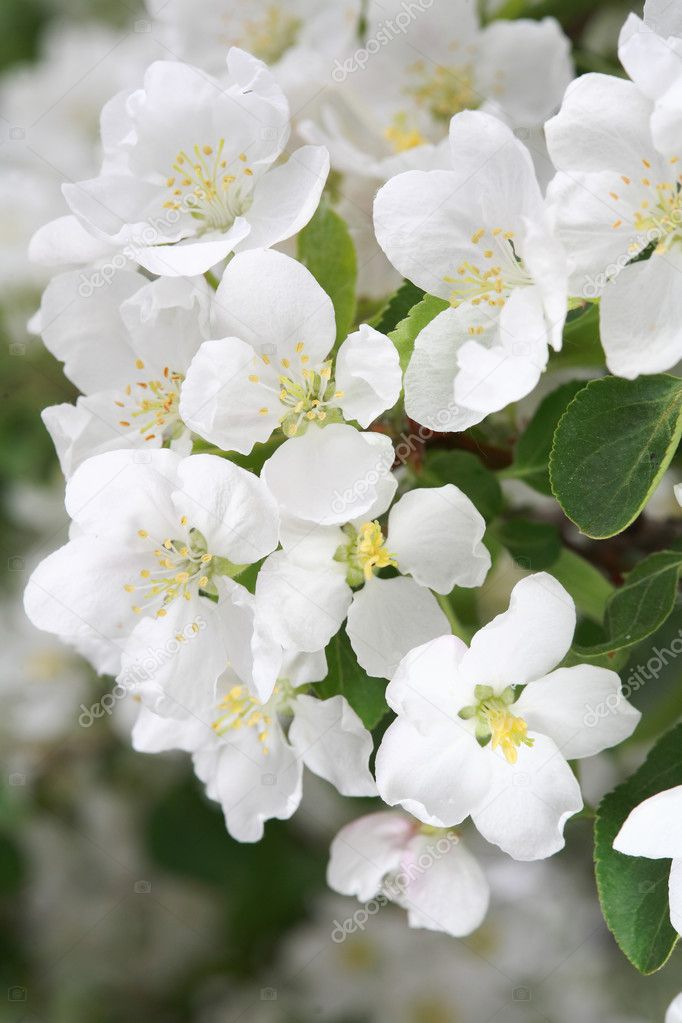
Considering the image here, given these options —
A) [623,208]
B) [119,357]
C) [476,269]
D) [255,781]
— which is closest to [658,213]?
[623,208]

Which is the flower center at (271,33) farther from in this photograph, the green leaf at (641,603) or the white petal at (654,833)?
the white petal at (654,833)

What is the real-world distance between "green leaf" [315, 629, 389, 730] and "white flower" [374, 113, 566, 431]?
214 millimetres

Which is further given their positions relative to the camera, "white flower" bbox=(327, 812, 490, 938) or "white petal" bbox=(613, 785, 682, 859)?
"white flower" bbox=(327, 812, 490, 938)

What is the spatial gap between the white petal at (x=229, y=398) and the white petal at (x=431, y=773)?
242mm

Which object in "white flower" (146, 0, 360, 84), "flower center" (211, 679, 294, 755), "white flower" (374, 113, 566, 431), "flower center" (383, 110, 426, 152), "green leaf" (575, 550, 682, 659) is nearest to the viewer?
"white flower" (374, 113, 566, 431)

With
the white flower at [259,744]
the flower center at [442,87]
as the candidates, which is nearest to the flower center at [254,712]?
the white flower at [259,744]

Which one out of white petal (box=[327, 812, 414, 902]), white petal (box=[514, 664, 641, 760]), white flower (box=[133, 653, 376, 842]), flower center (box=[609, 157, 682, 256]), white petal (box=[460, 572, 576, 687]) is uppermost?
flower center (box=[609, 157, 682, 256])

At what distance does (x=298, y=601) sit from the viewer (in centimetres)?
80

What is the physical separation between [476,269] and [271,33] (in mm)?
715

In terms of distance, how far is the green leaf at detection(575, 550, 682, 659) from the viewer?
84cm

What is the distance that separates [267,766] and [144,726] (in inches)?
4.6

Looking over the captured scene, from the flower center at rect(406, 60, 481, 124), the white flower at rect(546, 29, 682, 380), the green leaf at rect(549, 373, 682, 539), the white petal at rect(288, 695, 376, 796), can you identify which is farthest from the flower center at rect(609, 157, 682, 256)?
the flower center at rect(406, 60, 481, 124)

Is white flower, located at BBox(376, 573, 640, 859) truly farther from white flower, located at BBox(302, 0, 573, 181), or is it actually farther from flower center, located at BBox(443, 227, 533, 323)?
white flower, located at BBox(302, 0, 573, 181)

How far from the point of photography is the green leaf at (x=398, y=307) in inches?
36.0
